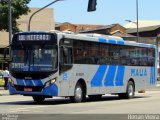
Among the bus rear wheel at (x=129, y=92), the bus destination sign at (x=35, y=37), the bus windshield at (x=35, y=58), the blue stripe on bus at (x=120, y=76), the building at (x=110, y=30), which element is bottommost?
the bus rear wheel at (x=129, y=92)

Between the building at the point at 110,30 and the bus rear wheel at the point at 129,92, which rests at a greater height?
the building at the point at 110,30

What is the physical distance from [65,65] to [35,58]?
1.30m

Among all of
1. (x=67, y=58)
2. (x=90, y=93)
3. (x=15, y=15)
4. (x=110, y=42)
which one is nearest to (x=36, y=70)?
(x=67, y=58)

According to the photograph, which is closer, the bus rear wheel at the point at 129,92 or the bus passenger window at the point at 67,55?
the bus passenger window at the point at 67,55

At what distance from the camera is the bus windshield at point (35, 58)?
22.4 meters

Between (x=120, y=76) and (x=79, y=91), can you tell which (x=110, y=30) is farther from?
(x=79, y=91)

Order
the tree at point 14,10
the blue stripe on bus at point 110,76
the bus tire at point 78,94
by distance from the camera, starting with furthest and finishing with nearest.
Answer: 1. the tree at point 14,10
2. the blue stripe on bus at point 110,76
3. the bus tire at point 78,94

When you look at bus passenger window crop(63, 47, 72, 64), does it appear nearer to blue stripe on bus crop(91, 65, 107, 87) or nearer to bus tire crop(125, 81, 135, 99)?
blue stripe on bus crop(91, 65, 107, 87)

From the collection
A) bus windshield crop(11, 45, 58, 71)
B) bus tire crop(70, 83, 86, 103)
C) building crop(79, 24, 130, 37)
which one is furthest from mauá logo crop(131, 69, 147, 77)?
building crop(79, 24, 130, 37)

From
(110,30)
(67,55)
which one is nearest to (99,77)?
(67,55)

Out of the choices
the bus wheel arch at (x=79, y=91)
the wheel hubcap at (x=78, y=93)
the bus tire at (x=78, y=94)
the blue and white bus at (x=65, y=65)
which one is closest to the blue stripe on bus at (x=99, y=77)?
the blue and white bus at (x=65, y=65)

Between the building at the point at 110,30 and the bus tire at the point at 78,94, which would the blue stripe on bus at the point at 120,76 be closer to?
the bus tire at the point at 78,94

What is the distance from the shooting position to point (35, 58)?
74.3 feet

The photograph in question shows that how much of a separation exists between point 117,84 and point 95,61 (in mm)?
2781
